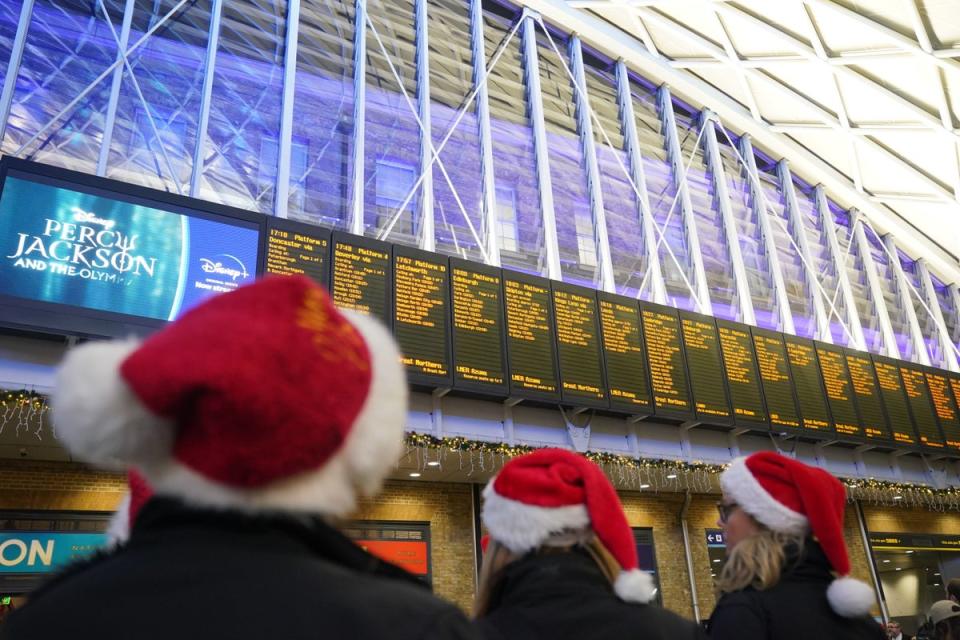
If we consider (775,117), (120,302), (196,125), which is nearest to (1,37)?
(196,125)

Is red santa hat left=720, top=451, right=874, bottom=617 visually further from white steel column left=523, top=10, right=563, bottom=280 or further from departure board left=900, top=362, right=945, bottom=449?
departure board left=900, top=362, right=945, bottom=449

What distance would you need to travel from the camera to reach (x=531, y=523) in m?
1.81

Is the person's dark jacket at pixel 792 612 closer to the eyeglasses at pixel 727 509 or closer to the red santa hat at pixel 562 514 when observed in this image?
the eyeglasses at pixel 727 509

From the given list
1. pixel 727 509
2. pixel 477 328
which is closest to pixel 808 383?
pixel 477 328

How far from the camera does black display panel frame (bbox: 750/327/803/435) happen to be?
10.2 metres

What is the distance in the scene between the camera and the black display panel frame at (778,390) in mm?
10156

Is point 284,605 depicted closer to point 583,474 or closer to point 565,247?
point 583,474

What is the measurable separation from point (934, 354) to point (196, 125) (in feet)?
52.9

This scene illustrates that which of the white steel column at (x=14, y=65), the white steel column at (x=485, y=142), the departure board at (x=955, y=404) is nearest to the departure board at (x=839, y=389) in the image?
the departure board at (x=955, y=404)

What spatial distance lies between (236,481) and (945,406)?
14802 millimetres

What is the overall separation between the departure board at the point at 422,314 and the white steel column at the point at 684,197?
5.75m

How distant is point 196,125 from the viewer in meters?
9.12

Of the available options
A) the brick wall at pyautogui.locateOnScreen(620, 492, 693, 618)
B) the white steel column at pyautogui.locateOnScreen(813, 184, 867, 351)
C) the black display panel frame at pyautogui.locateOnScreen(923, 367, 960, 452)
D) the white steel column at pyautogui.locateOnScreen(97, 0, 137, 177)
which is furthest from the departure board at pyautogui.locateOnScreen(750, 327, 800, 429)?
the white steel column at pyautogui.locateOnScreen(97, 0, 137, 177)

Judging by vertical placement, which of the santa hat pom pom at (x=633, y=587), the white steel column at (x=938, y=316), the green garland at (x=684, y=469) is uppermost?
the white steel column at (x=938, y=316)
